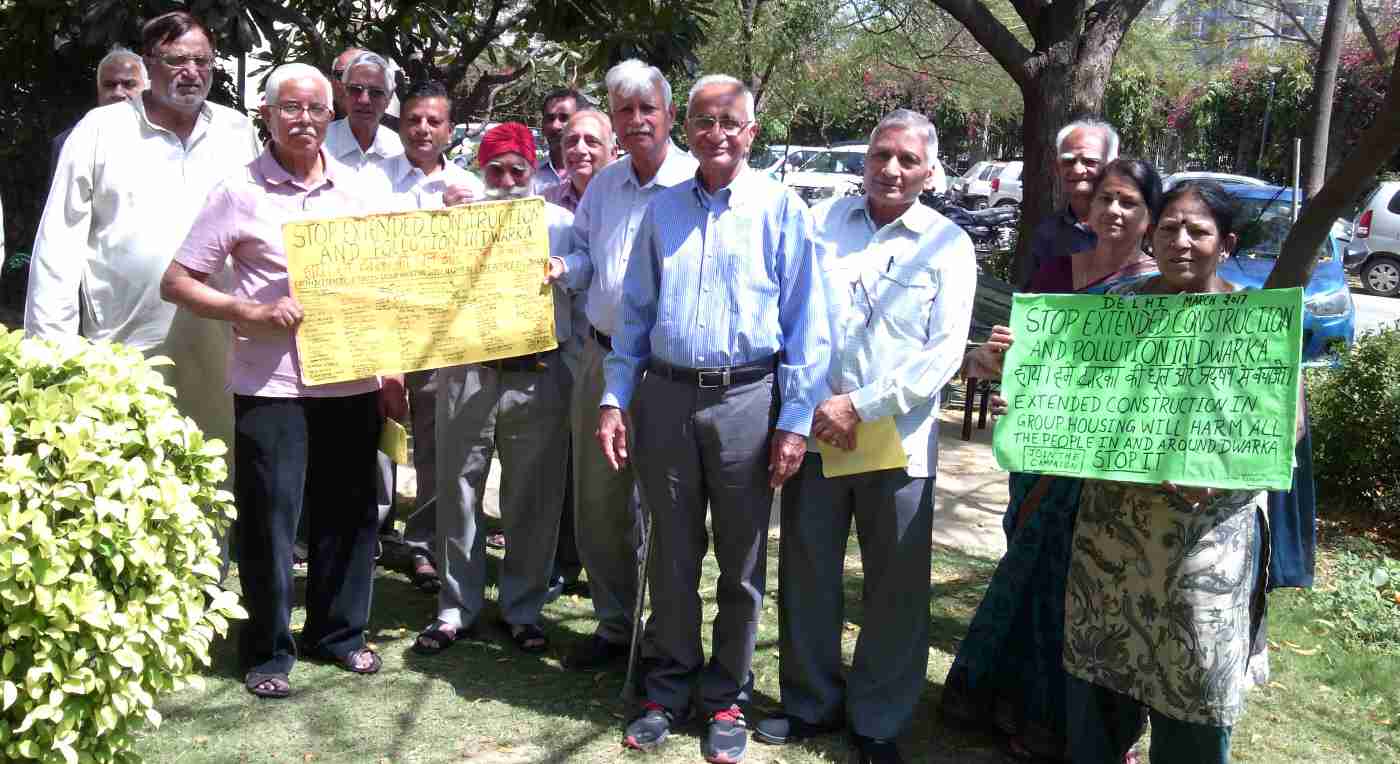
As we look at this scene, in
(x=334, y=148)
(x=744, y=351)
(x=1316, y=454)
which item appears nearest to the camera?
(x=744, y=351)

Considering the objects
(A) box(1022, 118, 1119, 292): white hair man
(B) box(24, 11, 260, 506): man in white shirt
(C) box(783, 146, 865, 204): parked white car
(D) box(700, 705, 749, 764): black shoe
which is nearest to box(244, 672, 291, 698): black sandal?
(B) box(24, 11, 260, 506): man in white shirt

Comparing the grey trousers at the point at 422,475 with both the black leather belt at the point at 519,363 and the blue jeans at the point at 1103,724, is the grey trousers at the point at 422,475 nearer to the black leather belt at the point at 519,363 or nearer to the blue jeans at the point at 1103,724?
the black leather belt at the point at 519,363

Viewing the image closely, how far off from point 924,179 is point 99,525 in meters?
2.46

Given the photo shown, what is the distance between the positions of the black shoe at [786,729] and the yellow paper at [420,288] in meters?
1.52

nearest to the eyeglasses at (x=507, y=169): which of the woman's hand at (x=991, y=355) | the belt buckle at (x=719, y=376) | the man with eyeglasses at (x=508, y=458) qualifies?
the man with eyeglasses at (x=508, y=458)

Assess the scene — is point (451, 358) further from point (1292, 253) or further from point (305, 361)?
point (1292, 253)

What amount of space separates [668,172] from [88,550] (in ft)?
7.65

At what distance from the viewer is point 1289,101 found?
33.4 m

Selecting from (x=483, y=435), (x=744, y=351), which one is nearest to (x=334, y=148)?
(x=483, y=435)

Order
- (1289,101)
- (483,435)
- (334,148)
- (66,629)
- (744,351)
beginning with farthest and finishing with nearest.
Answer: (1289,101)
(334,148)
(483,435)
(744,351)
(66,629)

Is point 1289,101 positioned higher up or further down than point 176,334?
higher up

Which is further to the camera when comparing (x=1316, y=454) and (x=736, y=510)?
(x=1316, y=454)

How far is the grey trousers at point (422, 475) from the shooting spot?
5969 mm

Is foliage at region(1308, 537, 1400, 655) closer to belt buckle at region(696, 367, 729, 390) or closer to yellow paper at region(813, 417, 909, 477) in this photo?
yellow paper at region(813, 417, 909, 477)
